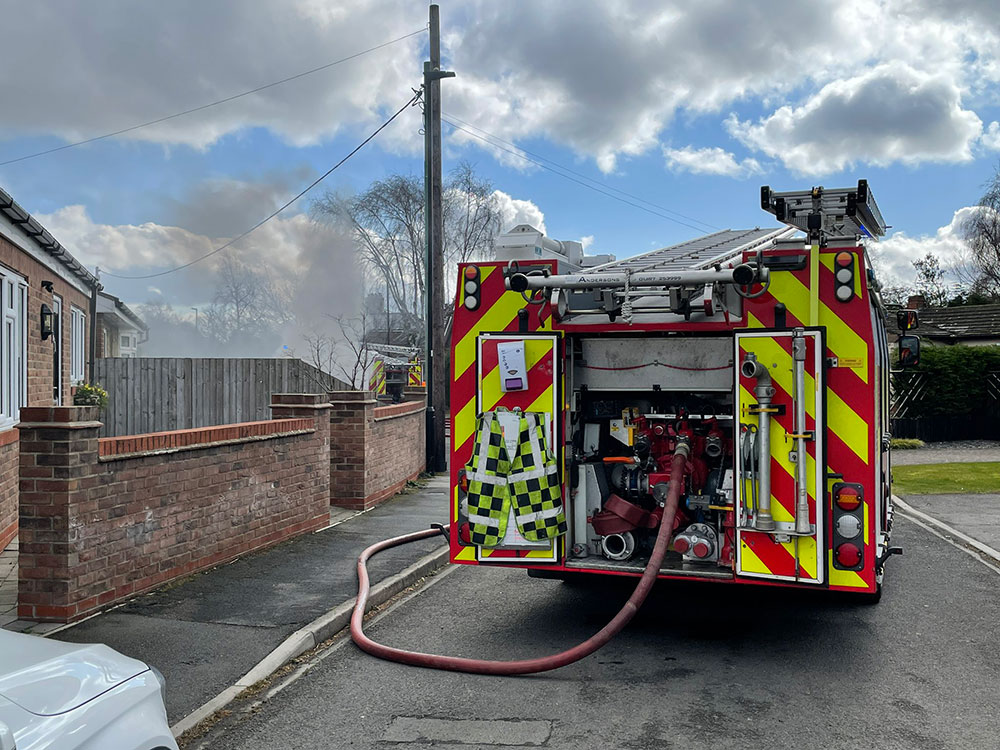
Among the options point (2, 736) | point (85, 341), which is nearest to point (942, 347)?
point (85, 341)

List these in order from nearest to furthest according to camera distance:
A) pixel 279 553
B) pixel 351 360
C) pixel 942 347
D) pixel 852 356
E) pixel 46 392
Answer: pixel 852 356 → pixel 279 553 → pixel 46 392 → pixel 942 347 → pixel 351 360

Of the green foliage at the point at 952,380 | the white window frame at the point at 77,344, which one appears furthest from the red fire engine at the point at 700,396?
the green foliage at the point at 952,380

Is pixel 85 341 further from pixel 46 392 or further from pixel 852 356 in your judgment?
pixel 852 356

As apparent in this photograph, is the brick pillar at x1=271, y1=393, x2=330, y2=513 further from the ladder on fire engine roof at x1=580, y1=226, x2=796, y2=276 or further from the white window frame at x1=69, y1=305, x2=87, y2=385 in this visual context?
the white window frame at x1=69, y1=305, x2=87, y2=385

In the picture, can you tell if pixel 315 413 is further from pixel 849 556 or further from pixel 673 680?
pixel 849 556

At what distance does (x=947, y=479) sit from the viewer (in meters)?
17.5

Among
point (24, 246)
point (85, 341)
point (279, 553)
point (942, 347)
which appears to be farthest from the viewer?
point (942, 347)

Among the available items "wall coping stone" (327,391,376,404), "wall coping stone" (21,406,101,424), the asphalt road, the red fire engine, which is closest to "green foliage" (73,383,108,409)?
"wall coping stone" (327,391,376,404)

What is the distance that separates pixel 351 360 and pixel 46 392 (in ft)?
95.1

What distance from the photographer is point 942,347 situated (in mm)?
26250

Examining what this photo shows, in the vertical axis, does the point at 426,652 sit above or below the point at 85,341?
below

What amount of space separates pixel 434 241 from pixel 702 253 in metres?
9.82

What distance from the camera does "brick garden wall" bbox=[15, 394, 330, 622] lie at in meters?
6.39

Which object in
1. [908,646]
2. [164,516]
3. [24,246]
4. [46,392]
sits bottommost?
[908,646]
